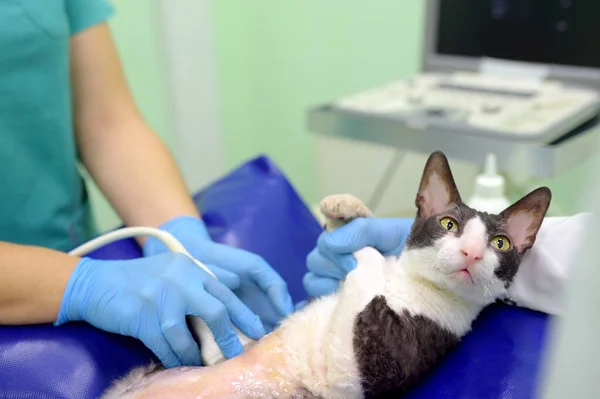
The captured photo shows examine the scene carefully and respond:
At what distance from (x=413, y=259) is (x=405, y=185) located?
0.30 meters

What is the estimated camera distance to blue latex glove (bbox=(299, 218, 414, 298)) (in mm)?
750

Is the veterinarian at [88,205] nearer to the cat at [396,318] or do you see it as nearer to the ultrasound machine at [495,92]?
the cat at [396,318]

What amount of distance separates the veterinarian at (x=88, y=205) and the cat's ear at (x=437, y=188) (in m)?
0.24

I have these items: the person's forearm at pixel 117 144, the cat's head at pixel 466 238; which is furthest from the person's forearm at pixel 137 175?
the cat's head at pixel 466 238

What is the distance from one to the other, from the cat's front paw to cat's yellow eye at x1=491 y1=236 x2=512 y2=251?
7.9 inches

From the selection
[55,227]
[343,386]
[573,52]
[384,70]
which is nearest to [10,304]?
[55,227]

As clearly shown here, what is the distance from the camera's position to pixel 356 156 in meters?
1.37

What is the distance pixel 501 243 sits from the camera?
2.05 ft

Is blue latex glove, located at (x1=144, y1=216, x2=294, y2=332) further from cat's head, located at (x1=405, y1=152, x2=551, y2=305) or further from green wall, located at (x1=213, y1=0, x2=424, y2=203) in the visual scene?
green wall, located at (x1=213, y1=0, x2=424, y2=203)

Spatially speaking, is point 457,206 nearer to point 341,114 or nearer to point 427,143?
point 427,143

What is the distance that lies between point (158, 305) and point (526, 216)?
0.44 metres

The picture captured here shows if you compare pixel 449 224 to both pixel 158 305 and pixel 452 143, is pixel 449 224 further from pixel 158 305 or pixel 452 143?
pixel 452 143

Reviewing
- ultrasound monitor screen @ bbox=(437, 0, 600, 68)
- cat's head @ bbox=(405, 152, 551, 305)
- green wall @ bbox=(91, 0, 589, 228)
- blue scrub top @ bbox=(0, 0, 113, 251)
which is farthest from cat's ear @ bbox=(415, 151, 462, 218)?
green wall @ bbox=(91, 0, 589, 228)

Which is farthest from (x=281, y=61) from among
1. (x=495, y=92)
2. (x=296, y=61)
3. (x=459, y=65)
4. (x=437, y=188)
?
(x=437, y=188)
